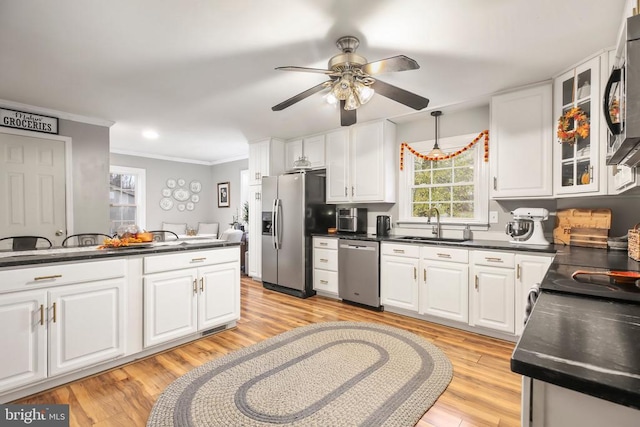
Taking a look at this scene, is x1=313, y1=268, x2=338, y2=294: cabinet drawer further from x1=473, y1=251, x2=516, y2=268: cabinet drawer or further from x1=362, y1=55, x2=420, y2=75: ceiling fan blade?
x1=362, y1=55, x2=420, y2=75: ceiling fan blade

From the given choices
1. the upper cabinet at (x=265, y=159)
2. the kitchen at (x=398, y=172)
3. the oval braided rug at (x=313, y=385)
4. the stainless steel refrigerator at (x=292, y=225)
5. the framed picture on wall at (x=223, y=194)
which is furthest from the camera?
the framed picture on wall at (x=223, y=194)

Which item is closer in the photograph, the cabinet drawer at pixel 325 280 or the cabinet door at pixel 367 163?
the cabinet door at pixel 367 163

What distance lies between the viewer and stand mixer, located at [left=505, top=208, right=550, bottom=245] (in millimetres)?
2871

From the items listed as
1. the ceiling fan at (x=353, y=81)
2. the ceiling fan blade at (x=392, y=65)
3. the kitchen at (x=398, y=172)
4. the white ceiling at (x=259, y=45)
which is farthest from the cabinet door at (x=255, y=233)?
the ceiling fan blade at (x=392, y=65)

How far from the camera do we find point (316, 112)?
3.77 metres

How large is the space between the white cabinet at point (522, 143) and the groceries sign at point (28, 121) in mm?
5209

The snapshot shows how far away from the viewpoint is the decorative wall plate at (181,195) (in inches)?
278

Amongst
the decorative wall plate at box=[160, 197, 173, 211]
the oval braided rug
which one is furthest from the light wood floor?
the decorative wall plate at box=[160, 197, 173, 211]

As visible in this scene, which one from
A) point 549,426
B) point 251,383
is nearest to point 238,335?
point 251,383

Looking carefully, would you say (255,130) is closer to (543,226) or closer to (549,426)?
(543,226)

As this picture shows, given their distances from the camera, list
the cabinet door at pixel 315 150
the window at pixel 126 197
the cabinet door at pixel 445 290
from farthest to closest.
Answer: the window at pixel 126 197
the cabinet door at pixel 315 150
the cabinet door at pixel 445 290

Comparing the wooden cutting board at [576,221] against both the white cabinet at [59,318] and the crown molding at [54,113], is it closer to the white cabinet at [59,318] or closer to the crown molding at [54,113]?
the white cabinet at [59,318]

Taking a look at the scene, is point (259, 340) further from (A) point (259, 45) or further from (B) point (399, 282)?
(A) point (259, 45)

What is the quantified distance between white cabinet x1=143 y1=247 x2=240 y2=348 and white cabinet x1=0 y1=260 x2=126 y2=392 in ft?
0.71
